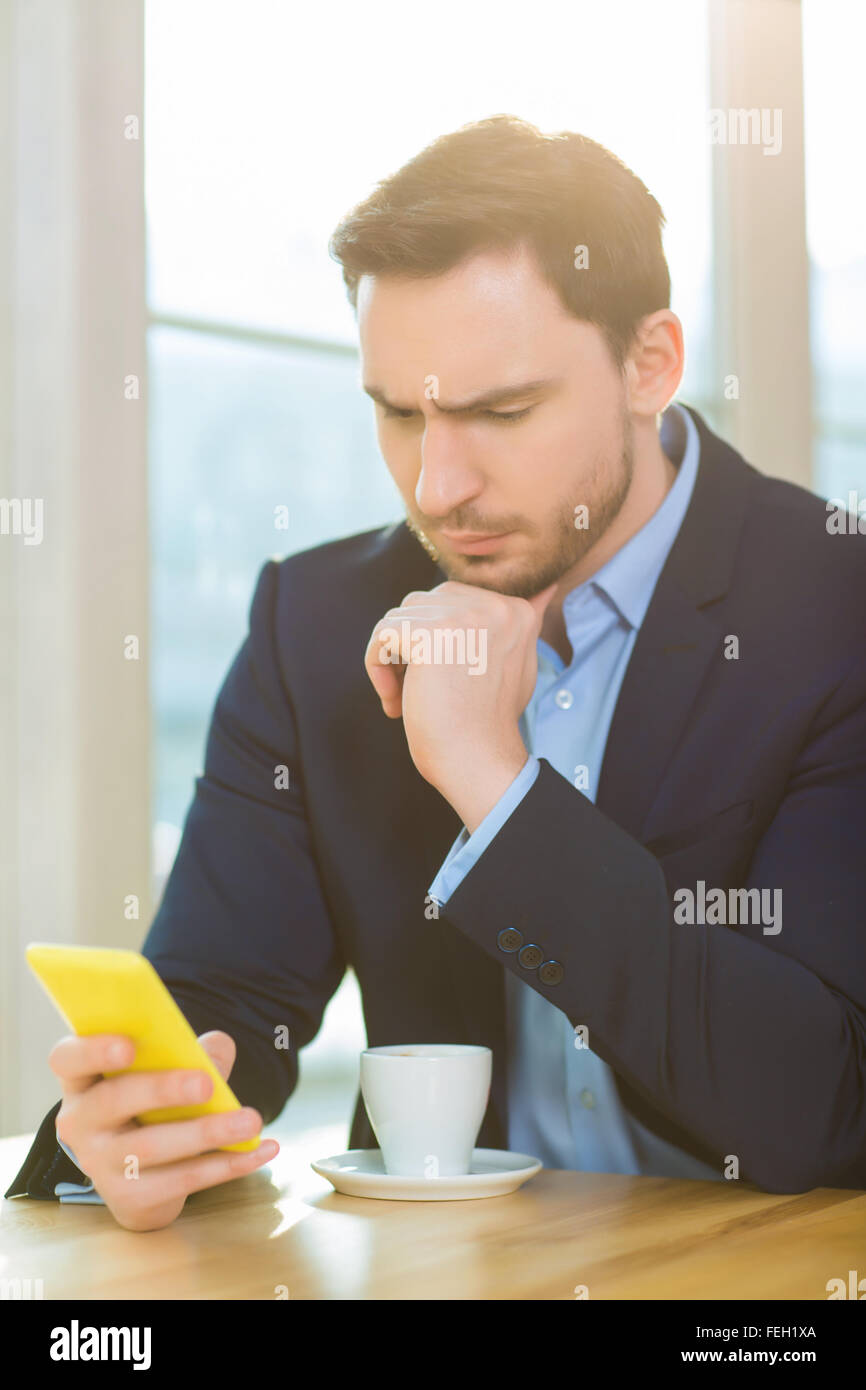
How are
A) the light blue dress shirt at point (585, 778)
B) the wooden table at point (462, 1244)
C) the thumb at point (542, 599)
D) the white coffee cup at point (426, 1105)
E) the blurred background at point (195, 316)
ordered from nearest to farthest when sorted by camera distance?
the wooden table at point (462, 1244) < the white coffee cup at point (426, 1105) < the light blue dress shirt at point (585, 778) < the thumb at point (542, 599) < the blurred background at point (195, 316)

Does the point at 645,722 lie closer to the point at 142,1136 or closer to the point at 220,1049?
the point at 220,1049

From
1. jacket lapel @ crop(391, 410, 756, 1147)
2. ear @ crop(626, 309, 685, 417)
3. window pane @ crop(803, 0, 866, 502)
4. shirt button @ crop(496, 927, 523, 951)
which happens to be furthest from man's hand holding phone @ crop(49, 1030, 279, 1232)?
window pane @ crop(803, 0, 866, 502)

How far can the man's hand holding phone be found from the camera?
3.26 ft

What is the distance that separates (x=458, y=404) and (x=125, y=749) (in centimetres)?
102

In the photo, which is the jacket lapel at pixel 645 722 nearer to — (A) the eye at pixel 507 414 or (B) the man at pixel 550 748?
(B) the man at pixel 550 748

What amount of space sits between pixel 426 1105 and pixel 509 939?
5.9 inches

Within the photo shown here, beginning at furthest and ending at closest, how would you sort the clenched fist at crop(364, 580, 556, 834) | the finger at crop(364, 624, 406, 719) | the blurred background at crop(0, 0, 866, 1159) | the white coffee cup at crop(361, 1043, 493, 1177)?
the blurred background at crop(0, 0, 866, 1159)
the finger at crop(364, 624, 406, 719)
the clenched fist at crop(364, 580, 556, 834)
the white coffee cup at crop(361, 1043, 493, 1177)

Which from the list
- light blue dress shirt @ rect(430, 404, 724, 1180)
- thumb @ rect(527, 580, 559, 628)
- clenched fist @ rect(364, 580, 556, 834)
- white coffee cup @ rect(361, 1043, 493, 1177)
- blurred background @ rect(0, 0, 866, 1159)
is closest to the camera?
white coffee cup @ rect(361, 1043, 493, 1177)

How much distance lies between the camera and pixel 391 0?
2686 mm

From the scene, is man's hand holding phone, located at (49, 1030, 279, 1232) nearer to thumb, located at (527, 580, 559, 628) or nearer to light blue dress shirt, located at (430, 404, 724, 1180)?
light blue dress shirt, located at (430, 404, 724, 1180)

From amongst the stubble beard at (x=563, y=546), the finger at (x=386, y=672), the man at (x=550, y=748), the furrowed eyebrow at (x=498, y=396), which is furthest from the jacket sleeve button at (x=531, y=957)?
the furrowed eyebrow at (x=498, y=396)

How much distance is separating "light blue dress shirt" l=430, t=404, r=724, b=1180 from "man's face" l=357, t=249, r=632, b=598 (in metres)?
0.10

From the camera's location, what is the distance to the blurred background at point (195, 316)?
7.09 feet

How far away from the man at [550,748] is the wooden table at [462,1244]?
71 millimetres
